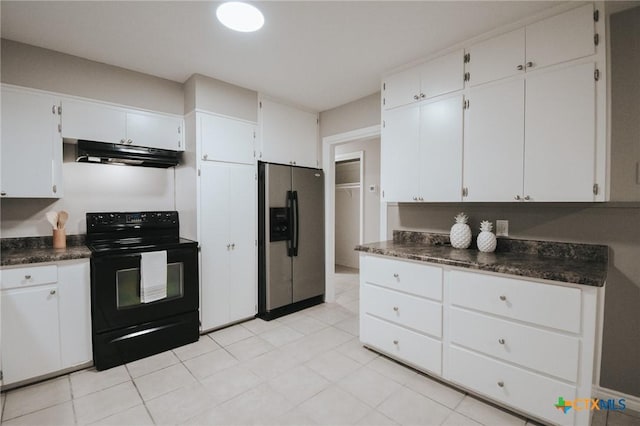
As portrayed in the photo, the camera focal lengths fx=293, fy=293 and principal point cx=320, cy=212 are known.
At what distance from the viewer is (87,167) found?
8.89ft

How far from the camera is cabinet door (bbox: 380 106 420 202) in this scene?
2.58 meters

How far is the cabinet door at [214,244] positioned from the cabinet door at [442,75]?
2.05 metres

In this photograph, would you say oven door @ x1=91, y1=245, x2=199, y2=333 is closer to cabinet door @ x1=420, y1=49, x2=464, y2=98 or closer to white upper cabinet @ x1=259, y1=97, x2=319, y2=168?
white upper cabinet @ x1=259, y1=97, x2=319, y2=168

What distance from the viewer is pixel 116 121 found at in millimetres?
2691

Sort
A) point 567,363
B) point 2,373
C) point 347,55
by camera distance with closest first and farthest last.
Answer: point 567,363, point 2,373, point 347,55

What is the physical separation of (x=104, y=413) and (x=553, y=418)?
264 centimetres

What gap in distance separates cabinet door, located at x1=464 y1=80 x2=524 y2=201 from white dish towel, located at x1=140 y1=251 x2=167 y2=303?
259 centimetres

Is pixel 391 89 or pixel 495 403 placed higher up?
pixel 391 89

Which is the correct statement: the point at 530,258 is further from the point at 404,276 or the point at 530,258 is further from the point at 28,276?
the point at 28,276

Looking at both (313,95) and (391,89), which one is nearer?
(391,89)

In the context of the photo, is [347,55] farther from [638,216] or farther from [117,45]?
[638,216]

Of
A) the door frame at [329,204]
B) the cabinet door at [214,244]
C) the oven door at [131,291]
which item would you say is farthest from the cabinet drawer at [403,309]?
the oven door at [131,291]

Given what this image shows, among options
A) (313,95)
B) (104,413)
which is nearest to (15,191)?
(104,413)

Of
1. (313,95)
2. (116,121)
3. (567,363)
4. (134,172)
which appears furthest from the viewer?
(313,95)
